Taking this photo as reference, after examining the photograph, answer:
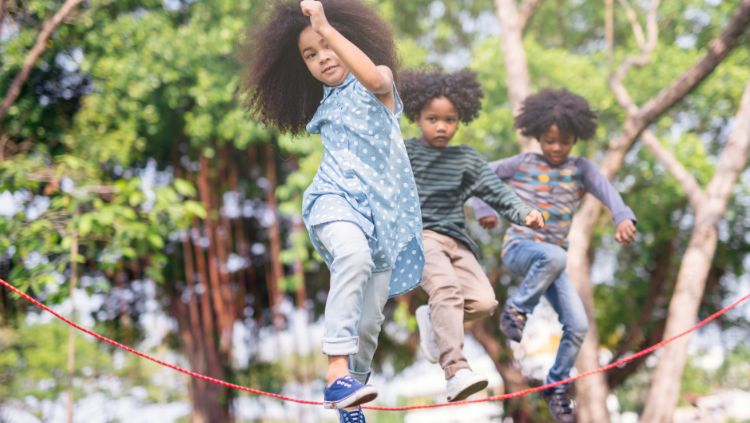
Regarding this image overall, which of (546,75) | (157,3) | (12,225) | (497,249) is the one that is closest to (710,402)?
(497,249)

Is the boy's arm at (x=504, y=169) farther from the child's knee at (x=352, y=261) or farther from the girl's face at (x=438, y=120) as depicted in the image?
the child's knee at (x=352, y=261)

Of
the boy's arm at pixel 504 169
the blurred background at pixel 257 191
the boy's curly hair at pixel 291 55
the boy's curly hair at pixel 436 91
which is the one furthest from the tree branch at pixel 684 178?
the boy's curly hair at pixel 291 55

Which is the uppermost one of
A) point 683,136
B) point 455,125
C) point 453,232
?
point 683,136

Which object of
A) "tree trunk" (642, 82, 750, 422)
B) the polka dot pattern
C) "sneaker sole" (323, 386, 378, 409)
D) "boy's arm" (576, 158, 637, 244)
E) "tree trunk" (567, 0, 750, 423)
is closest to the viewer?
"sneaker sole" (323, 386, 378, 409)

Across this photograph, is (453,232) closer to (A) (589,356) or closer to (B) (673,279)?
(A) (589,356)

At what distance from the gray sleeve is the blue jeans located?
0.87 feet

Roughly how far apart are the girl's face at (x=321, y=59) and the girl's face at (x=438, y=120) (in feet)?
2.12

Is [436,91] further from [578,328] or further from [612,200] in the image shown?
[578,328]

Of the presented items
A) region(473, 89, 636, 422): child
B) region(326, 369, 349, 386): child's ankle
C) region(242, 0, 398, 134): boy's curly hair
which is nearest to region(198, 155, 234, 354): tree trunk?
region(473, 89, 636, 422): child

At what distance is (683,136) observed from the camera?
930 cm

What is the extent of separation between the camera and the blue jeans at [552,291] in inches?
133

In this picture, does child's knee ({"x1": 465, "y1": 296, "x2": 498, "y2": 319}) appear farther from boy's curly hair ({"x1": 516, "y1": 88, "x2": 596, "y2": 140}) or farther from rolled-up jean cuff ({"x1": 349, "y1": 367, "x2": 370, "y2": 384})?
boy's curly hair ({"x1": 516, "y1": 88, "x2": 596, "y2": 140})

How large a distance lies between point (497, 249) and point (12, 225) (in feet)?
18.4

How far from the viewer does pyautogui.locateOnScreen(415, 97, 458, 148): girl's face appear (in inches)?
127
